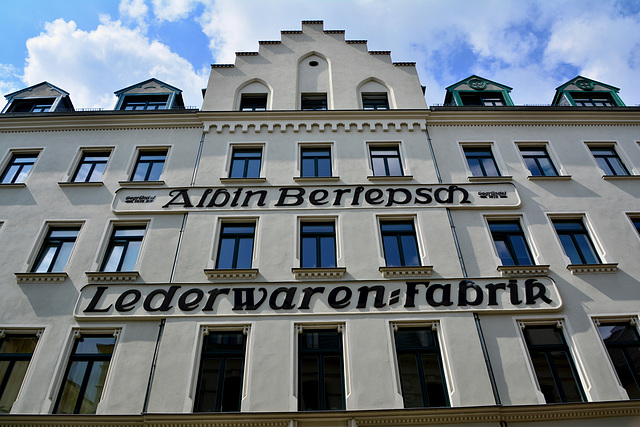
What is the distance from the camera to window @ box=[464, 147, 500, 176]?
19062 mm

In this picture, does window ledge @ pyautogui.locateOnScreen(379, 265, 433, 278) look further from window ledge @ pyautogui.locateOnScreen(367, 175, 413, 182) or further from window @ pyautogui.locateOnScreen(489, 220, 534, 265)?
window ledge @ pyautogui.locateOnScreen(367, 175, 413, 182)

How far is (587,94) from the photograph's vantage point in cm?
2273

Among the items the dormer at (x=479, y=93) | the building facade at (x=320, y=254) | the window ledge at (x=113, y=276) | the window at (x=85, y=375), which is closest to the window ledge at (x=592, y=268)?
the building facade at (x=320, y=254)

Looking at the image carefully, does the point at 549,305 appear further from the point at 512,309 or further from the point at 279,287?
the point at 279,287

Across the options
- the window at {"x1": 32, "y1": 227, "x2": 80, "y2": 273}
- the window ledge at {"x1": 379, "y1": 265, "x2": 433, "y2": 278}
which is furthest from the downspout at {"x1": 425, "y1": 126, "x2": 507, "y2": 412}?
→ the window at {"x1": 32, "y1": 227, "x2": 80, "y2": 273}

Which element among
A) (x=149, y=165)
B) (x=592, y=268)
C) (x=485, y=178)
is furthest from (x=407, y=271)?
(x=149, y=165)

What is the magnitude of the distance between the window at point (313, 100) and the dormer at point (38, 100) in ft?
36.6

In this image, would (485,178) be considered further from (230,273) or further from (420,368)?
(230,273)

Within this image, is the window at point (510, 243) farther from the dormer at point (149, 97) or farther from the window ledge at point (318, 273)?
the dormer at point (149, 97)

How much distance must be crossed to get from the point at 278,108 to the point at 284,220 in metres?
6.55

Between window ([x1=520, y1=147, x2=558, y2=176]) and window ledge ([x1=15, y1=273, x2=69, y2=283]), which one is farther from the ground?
window ([x1=520, y1=147, x2=558, y2=176])

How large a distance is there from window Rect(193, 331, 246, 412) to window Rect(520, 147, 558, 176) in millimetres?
13417

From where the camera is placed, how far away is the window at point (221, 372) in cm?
1280

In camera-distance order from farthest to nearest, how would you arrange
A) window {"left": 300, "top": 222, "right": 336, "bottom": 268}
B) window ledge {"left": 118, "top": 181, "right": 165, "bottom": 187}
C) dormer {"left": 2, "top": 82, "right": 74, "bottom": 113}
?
dormer {"left": 2, "top": 82, "right": 74, "bottom": 113} → window ledge {"left": 118, "top": 181, "right": 165, "bottom": 187} → window {"left": 300, "top": 222, "right": 336, "bottom": 268}
